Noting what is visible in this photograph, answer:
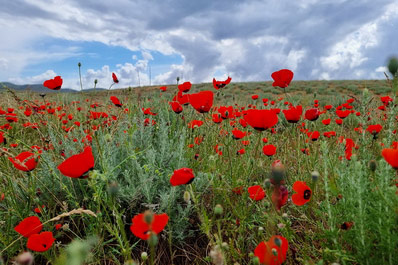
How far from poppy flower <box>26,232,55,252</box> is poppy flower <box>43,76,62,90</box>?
1.59 m

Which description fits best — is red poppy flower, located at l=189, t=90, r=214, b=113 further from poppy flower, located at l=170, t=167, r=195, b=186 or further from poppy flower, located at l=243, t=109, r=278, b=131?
poppy flower, located at l=170, t=167, r=195, b=186

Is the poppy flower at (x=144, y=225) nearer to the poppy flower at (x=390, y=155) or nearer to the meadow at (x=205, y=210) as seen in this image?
the meadow at (x=205, y=210)

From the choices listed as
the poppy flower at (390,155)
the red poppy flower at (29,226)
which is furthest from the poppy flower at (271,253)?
the red poppy flower at (29,226)

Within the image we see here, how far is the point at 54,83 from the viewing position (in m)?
2.49

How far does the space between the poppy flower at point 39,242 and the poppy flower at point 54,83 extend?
159cm

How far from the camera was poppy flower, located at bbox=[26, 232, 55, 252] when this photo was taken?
1241 mm

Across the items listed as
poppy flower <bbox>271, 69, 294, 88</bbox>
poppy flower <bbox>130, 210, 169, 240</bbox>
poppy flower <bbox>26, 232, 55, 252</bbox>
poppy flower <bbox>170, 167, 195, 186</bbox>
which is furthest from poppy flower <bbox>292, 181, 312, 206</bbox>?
poppy flower <bbox>26, 232, 55, 252</bbox>

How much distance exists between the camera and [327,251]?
1125 mm

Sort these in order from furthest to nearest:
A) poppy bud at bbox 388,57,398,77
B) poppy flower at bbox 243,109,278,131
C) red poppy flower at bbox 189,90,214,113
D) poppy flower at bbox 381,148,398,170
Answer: red poppy flower at bbox 189,90,214,113
poppy flower at bbox 243,109,278,131
poppy bud at bbox 388,57,398,77
poppy flower at bbox 381,148,398,170

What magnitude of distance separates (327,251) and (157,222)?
701 millimetres

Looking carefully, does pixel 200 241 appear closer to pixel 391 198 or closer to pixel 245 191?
pixel 245 191

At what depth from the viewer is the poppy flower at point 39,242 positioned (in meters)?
1.24

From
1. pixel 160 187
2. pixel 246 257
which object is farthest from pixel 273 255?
pixel 160 187

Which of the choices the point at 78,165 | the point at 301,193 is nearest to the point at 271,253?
the point at 301,193
